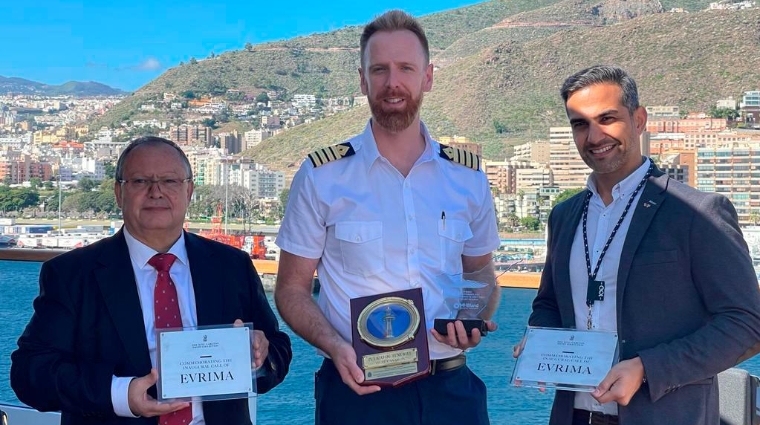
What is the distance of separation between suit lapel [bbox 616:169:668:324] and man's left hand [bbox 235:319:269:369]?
600 millimetres

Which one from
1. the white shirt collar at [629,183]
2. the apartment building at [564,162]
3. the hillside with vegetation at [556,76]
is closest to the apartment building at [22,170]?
the hillside with vegetation at [556,76]

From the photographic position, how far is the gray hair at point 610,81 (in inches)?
60.9

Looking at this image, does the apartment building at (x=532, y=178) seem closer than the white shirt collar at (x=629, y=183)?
No

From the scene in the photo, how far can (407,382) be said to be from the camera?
1.58 meters

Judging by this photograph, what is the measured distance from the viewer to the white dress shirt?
163cm

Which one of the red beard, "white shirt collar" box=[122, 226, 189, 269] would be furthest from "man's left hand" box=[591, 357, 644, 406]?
"white shirt collar" box=[122, 226, 189, 269]

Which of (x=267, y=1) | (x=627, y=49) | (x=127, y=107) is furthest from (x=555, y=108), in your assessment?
(x=267, y=1)

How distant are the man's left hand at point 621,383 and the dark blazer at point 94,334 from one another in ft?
2.02

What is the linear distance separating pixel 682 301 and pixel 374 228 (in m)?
0.53

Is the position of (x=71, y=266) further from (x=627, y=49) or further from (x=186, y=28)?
(x=186, y=28)

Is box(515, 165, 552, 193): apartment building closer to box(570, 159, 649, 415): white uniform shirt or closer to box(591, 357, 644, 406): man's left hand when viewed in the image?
box(570, 159, 649, 415): white uniform shirt

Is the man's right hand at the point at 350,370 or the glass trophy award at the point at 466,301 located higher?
the glass trophy award at the point at 466,301

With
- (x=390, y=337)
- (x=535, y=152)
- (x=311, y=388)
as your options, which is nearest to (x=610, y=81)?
(x=390, y=337)

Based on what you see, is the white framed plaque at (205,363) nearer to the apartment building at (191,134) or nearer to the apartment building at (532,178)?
the apartment building at (532,178)
